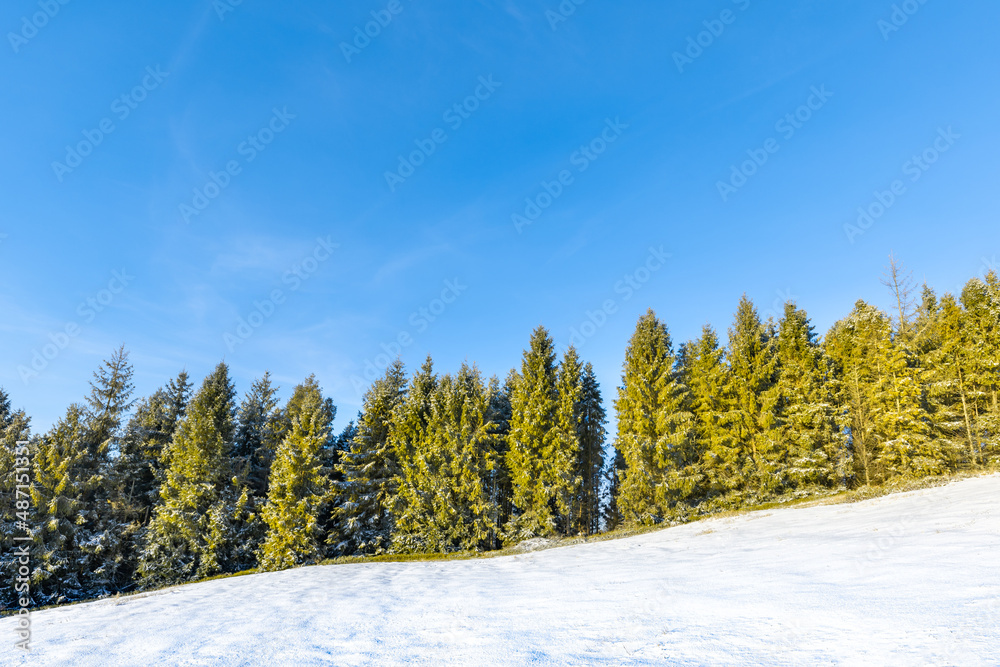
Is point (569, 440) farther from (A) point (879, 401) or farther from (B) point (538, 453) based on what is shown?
(A) point (879, 401)

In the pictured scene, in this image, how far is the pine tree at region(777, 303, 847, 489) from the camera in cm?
2747

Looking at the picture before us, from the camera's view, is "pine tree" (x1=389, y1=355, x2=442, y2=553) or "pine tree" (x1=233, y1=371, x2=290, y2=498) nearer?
"pine tree" (x1=389, y1=355, x2=442, y2=553)

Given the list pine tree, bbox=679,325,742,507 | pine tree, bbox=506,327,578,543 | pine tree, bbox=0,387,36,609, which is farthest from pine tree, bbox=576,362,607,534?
pine tree, bbox=0,387,36,609

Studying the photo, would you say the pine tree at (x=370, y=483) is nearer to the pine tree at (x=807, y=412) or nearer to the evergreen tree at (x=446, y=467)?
the evergreen tree at (x=446, y=467)

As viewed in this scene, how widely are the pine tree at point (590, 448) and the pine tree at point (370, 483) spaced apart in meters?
13.0

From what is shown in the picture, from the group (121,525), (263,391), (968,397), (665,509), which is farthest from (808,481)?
(121,525)

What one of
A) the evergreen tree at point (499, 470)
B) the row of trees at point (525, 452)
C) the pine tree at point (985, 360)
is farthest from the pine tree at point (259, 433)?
the pine tree at point (985, 360)

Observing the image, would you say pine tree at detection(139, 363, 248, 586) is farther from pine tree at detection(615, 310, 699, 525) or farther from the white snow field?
pine tree at detection(615, 310, 699, 525)

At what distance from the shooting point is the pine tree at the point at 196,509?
27.8m

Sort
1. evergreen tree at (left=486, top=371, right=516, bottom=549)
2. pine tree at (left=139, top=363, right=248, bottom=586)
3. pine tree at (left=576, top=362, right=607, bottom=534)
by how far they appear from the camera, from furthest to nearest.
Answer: pine tree at (left=576, top=362, right=607, bottom=534) < evergreen tree at (left=486, top=371, right=516, bottom=549) < pine tree at (left=139, top=363, right=248, bottom=586)

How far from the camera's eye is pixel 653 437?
95.2 ft

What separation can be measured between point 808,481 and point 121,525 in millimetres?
41577

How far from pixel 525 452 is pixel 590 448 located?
6308 mm

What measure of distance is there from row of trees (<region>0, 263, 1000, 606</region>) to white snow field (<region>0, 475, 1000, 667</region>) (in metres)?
12.7
